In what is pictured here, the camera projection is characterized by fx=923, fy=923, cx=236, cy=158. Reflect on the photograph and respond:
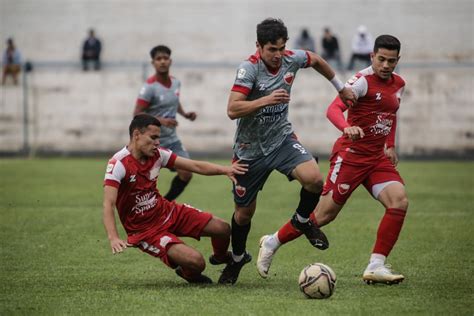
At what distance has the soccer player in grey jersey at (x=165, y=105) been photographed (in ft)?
43.9

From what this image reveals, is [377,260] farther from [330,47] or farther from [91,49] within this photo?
[91,49]

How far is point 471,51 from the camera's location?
32594mm

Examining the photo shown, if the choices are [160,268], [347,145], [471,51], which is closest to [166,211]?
[160,268]

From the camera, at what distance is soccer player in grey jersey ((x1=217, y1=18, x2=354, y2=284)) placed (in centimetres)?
800

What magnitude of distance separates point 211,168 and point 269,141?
0.75 metres

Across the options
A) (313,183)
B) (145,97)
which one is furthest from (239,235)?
(145,97)

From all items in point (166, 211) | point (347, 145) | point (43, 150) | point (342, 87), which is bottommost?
point (43, 150)

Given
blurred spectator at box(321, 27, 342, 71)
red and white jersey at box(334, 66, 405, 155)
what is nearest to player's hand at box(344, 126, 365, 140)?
red and white jersey at box(334, 66, 405, 155)

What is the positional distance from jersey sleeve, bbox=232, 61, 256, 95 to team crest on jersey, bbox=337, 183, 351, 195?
1350 millimetres

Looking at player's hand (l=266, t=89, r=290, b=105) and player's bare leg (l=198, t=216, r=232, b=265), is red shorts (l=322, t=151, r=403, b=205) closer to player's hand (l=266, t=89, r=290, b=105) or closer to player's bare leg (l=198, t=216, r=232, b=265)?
player's bare leg (l=198, t=216, r=232, b=265)

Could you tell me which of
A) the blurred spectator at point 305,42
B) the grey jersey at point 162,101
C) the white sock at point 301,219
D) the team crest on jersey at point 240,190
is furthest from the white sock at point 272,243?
the blurred spectator at point 305,42

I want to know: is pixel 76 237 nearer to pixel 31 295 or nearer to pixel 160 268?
pixel 160 268

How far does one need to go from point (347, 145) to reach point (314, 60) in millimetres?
873

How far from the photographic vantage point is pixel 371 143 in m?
8.65
